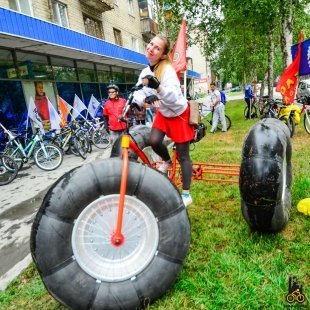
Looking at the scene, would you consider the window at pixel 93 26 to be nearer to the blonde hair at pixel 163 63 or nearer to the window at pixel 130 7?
the window at pixel 130 7

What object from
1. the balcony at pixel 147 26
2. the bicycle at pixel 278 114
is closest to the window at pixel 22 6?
the bicycle at pixel 278 114

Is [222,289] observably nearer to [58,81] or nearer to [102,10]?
[58,81]

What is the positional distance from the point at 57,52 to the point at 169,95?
10.2 meters

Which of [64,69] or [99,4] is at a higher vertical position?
[99,4]

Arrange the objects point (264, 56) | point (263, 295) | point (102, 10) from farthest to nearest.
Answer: point (264, 56)
point (102, 10)
point (263, 295)

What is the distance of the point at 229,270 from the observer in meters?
2.63

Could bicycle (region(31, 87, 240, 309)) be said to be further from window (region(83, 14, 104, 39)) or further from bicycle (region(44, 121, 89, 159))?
window (region(83, 14, 104, 39))

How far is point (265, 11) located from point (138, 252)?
36.3 ft

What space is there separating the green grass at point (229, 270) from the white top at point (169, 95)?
51.5 inches

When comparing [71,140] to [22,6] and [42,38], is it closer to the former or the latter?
[42,38]

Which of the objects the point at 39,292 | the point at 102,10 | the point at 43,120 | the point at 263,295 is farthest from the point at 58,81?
the point at 263,295

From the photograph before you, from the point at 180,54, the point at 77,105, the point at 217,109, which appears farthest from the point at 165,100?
the point at 217,109

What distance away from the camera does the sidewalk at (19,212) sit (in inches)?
133

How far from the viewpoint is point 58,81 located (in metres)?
12.7
